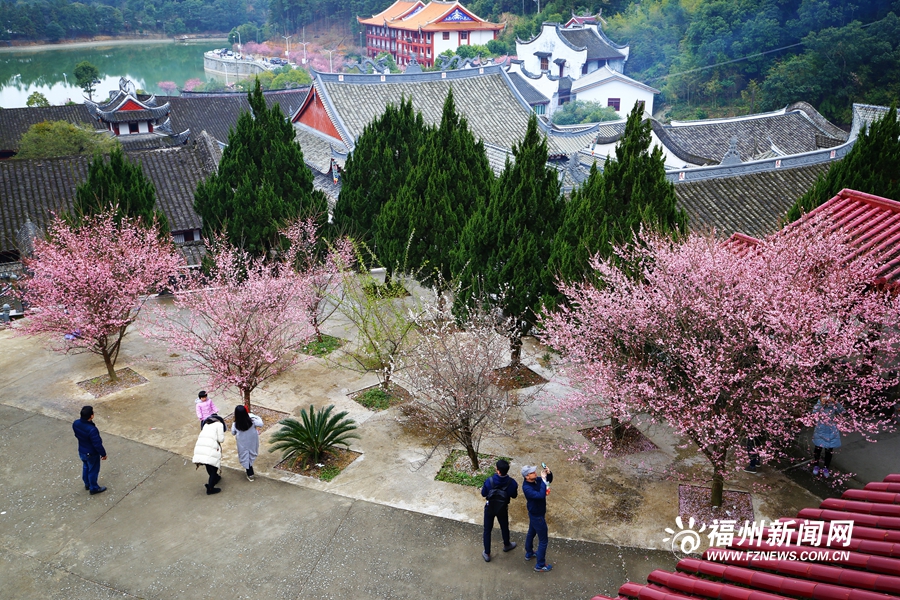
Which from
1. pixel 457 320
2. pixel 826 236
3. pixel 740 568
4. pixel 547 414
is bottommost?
pixel 547 414

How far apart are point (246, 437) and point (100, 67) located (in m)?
84.4

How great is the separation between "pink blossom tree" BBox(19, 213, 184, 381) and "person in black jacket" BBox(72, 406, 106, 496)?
120 inches

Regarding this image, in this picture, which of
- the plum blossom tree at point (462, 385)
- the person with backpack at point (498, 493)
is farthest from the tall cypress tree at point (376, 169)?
the person with backpack at point (498, 493)

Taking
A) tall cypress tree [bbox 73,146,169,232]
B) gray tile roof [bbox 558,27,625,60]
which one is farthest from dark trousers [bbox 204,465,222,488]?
gray tile roof [bbox 558,27,625,60]

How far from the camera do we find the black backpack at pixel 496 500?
784 centimetres

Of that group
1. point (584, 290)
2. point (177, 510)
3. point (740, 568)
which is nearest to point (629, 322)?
point (584, 290)

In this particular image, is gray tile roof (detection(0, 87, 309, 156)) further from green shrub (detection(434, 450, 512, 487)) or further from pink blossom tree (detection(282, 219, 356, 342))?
green shrub (detection(434, 450, 512, 487))

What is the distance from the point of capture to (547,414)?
11.8 meters

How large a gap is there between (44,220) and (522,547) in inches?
609

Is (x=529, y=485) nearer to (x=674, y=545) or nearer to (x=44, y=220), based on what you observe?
(x=674, y=545)

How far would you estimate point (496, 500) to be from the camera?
7863 mm

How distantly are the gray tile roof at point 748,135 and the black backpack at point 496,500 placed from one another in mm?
25271

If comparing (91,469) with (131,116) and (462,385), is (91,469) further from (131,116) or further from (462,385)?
(131,116)

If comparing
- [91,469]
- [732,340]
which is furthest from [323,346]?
[732,340]
